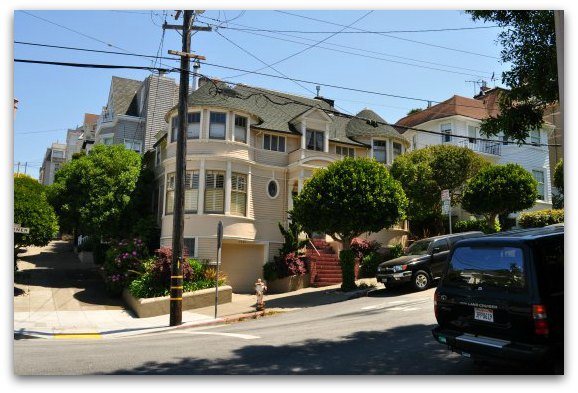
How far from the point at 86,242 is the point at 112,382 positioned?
82.2 feet

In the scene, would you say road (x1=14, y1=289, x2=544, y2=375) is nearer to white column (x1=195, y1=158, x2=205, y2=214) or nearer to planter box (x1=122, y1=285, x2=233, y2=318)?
planter box (x1=122, y1=285, x2=233, y2=318)

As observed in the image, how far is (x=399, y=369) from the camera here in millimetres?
6582

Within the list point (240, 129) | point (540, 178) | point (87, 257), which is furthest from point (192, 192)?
point (540, 178)

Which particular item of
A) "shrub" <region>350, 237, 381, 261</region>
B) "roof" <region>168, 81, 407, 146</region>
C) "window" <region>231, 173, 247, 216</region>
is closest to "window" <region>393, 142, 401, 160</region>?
"roof" <region>168, 81, 407, 146</region>

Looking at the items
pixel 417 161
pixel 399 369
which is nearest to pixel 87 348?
pixel 399 369

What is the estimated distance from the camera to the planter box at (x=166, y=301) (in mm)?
15789

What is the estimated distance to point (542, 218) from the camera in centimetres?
2398

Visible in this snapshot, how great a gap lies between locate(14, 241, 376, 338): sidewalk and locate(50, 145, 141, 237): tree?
244 centimetres

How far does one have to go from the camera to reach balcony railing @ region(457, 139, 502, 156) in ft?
101

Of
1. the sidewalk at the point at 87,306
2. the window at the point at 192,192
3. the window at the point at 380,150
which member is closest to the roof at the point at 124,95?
the sidewalk at the point at 87,306

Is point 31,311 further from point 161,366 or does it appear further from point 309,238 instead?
point 309,238

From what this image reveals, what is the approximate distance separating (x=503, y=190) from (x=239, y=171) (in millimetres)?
12350

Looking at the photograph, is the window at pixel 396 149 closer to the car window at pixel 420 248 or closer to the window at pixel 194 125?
the car window at pixel 420 248

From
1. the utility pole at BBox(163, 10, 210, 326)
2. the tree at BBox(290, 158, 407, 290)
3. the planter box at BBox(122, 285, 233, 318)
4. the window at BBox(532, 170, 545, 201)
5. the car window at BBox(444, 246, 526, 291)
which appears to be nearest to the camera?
the car window at BBox(444, 246, 526, 291)
